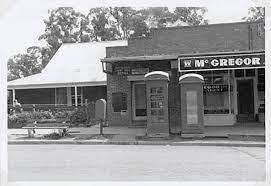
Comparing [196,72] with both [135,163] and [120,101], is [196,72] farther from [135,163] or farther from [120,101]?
[135,163]

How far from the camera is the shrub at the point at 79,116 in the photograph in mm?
22075

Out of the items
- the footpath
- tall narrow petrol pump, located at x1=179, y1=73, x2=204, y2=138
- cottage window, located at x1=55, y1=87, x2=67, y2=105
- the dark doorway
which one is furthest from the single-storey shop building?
cottage window, located at x1=55, y1=87, x2=67, y2=105

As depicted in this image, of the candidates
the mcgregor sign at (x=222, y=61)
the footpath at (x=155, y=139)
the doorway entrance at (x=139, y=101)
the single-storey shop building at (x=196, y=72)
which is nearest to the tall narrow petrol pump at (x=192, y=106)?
the footpath at (x=155, y=139)

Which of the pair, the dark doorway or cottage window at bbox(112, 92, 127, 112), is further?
cottage window at bbox(112, 92, 127, 112)

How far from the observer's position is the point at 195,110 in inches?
632

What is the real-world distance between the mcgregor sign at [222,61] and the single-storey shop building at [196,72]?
8.99 feet

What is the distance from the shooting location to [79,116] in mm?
22156

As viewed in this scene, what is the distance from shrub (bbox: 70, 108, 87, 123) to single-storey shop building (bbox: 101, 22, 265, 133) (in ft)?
5.49

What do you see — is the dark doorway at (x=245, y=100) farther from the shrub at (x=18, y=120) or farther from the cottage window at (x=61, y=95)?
the cottage window at (x=61, y=95)

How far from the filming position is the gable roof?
26250 mm

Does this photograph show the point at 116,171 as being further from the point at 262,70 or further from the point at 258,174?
the point at 262,70

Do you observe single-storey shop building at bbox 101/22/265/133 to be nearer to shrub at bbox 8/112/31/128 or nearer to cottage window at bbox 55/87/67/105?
shrub at bbox 8/112/31/128

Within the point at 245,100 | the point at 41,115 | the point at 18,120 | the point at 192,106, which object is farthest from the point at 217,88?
the point at 18,120
